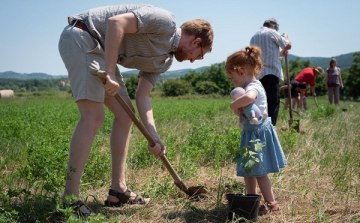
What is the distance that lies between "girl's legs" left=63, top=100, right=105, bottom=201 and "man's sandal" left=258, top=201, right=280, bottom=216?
141 cm

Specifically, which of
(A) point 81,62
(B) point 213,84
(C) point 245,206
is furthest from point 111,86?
(B) point 213,84

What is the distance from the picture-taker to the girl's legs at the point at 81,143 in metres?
2.90

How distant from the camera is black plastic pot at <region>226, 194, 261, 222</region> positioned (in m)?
2.82

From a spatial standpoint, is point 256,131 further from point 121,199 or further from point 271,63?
point 271,63

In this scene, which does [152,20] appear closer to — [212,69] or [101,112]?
[101,112]

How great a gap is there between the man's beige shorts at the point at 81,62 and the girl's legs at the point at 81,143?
0.09 metres

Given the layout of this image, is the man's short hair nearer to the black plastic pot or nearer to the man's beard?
the man's beard

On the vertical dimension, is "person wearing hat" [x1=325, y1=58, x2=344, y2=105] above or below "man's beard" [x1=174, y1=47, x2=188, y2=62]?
below

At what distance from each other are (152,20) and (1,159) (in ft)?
9.22

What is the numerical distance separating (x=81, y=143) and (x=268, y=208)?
1536mm

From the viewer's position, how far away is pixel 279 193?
3.53m

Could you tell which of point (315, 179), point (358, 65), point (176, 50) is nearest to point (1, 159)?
point (176, 50)

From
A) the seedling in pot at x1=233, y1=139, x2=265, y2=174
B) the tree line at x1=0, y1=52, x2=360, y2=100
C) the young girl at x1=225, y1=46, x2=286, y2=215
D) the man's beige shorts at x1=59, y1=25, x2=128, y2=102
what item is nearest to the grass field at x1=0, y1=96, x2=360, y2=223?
the young girl at x1=225, y1=46, x2=286, y2=215

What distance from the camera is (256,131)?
3.12 m
